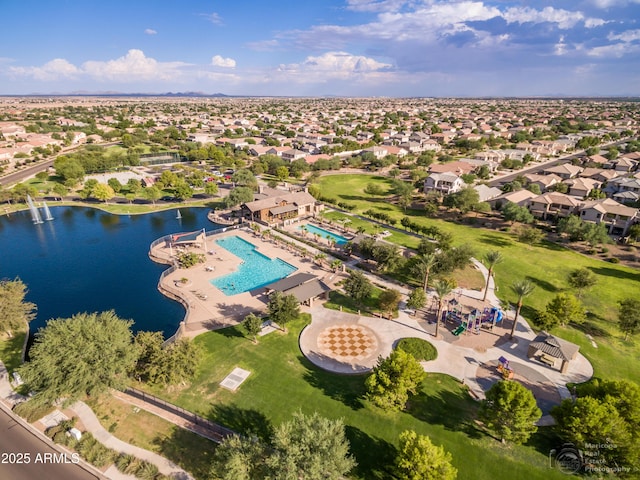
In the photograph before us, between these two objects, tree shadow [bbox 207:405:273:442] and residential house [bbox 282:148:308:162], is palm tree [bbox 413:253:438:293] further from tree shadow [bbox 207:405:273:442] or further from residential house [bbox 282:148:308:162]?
residential house [bbox 282:148:308:162]

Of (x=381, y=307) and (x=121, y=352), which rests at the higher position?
(x=121, y=352)

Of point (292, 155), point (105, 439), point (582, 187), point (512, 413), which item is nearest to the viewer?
point (512, 413)

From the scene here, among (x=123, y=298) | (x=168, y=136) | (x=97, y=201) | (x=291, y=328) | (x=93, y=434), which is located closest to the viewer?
(x=93, y=434)

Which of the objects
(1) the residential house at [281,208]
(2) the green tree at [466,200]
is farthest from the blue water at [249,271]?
(2) the green tree at [466,200]

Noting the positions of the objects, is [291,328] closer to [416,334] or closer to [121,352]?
[416,334]

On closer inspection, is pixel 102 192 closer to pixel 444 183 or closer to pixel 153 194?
pixel 153 194

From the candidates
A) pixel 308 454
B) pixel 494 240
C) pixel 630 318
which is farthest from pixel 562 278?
pixel 308 454

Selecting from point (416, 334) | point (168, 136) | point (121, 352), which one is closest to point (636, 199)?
point (416, 334)
